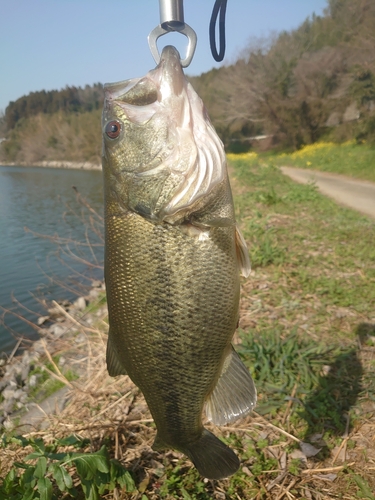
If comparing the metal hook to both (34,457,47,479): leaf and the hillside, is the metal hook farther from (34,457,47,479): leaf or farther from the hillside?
the hillside

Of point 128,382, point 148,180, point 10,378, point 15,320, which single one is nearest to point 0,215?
point 15,320

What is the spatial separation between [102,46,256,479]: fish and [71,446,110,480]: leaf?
2.08ft

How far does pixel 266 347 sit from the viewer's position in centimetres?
357

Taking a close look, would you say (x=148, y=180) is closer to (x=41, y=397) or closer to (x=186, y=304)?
(x=186, y=304)

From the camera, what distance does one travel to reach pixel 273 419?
3086 millimetres

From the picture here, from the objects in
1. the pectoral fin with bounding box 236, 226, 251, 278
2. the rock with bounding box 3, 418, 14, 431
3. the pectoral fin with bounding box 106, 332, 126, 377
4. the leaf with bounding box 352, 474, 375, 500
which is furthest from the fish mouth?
the rock with bounding box 3, 418, 14, 431

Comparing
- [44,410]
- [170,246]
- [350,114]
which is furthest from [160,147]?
[350,114]

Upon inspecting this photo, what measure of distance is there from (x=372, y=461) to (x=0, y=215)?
17.0m

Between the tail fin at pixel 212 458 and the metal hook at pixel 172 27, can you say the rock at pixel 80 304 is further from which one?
the metal hook at pixel 172 27

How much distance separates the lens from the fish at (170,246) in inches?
64.3

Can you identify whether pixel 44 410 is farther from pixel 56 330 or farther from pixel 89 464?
pixel 56 330

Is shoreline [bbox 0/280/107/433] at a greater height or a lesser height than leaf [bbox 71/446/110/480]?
lesser

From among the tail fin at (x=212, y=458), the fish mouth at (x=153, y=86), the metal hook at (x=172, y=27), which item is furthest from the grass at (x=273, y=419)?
the metal hook at (x=172, y=27)

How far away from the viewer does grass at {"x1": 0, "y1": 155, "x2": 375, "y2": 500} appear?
8.11 ft
